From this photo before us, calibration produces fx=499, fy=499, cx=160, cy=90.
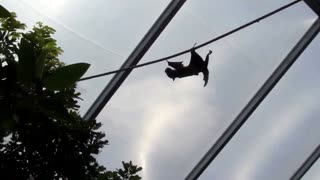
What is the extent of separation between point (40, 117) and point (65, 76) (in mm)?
305

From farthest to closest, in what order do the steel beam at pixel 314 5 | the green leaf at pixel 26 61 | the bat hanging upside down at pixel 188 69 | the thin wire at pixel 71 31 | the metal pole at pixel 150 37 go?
the steel beam at pixel 314 5 < the metal pole at pixel 150 37 < the thin wire at pixel 71 31 < the bat hanging upside down at pixel 188 69 < the green leaf at pixel 26 61

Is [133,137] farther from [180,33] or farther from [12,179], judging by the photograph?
[12,179]

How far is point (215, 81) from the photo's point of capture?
414 centimetres

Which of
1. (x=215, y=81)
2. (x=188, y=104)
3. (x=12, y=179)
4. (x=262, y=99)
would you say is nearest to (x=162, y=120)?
(x=188, y=104)

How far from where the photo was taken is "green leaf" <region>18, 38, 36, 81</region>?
1663 mm

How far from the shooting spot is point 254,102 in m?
4.43

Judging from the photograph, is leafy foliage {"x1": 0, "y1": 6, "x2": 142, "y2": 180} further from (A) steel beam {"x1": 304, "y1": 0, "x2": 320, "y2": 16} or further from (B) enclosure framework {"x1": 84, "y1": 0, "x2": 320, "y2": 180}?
(A) steel beam {"x1": 304, "y1": 0, "x2": 320, "y2": 16}

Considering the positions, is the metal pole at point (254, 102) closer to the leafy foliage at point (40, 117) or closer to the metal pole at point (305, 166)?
the metal pole at point (305, 166)

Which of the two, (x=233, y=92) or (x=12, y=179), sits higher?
(x=233, y=92)

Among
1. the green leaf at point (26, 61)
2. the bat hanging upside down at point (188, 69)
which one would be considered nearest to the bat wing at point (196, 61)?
the bat hanging upside down at point (188, 69)

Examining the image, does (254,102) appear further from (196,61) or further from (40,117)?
(40,117)

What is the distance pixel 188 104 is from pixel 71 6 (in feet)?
4.54

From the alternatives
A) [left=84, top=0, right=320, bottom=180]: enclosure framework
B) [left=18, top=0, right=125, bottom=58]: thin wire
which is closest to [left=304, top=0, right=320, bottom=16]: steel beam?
[left=84, top=0, right=320, bottom=180]: enclosure framework

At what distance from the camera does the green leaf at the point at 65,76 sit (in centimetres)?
174
